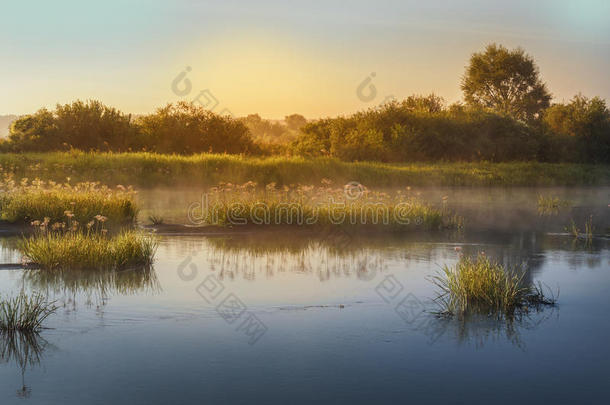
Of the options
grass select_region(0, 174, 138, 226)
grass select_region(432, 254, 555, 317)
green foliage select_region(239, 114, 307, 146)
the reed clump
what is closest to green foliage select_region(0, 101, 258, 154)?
grass select_region(0, 174, 138, 226)

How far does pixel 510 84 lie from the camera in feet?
237

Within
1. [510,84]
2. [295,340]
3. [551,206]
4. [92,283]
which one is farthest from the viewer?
[510,84]

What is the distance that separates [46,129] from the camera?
47.2 meters

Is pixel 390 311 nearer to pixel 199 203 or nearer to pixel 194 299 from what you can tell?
pixel 194 299

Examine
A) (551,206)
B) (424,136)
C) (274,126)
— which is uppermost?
(274,126)

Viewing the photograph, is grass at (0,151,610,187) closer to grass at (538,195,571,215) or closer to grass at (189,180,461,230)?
grass at (538,195,571,215)

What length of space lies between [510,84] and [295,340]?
6860 cm

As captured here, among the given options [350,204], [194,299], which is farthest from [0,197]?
[194,299]

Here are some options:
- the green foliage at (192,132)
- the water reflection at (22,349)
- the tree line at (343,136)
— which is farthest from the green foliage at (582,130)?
the water reflection at (22,349)

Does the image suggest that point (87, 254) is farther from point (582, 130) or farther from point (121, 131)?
point (582, 130)

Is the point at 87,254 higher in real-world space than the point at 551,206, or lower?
lower

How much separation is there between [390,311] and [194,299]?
2840mm

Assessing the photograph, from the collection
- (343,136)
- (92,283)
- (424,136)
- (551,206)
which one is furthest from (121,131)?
(92,283)

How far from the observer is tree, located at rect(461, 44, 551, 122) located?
235 ft
